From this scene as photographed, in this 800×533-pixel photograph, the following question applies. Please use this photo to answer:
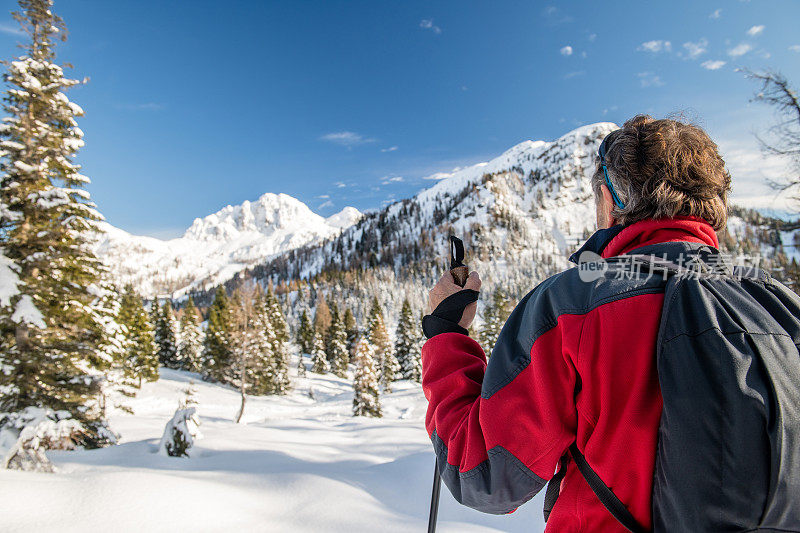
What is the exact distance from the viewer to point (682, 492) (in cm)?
98

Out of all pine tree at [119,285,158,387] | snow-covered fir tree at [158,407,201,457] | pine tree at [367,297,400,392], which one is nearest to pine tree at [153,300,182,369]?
pine tree at [119,285,158,387]

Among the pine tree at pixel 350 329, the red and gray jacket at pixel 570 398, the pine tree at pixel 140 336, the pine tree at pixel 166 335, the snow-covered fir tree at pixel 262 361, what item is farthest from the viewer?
the pine tree at pixel 350 329

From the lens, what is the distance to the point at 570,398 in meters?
1.20

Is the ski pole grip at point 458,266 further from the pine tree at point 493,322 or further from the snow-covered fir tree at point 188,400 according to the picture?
the pine tree at point 493,322

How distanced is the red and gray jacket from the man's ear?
0.28 feet

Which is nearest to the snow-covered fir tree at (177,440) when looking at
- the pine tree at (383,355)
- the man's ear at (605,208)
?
the man's ear at (605,208)

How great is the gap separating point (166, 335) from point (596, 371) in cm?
5222

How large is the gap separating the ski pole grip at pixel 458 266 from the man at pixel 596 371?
0.34 metres

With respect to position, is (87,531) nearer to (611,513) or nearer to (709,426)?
(611,513)

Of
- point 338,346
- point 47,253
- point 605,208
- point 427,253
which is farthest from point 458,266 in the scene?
point 427,253

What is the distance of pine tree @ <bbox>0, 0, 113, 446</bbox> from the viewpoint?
879cm

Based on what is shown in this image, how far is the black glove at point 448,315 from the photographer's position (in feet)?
5.25

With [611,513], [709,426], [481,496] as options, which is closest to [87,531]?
[481,496]

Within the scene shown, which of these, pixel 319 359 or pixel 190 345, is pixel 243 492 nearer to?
pixel 319 359
